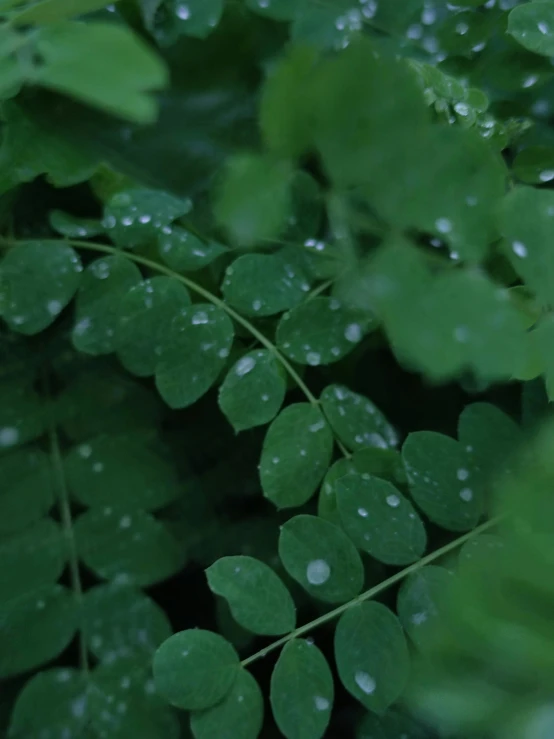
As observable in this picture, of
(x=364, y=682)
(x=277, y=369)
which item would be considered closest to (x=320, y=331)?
(x=277, y=369)

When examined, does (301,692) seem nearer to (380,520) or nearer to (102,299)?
(380,520)

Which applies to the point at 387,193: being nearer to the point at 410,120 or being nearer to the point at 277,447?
the point at 410,120

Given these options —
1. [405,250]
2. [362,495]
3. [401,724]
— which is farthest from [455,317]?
[401,724]

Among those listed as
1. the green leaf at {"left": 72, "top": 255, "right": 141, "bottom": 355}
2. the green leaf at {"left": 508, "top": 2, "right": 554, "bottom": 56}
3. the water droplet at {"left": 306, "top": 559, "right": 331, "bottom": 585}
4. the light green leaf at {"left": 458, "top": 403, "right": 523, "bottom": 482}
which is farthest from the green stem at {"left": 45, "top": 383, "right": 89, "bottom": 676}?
the green leaf at {"left": 508, "top": 2, "right": 554, "bottom": 56}

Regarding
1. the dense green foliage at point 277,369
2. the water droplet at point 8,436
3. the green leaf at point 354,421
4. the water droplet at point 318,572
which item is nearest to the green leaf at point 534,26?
the dense green foliage at point 277,369

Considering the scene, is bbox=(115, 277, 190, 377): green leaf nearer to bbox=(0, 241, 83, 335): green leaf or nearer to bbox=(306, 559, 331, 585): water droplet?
bbox=(0, 241, 83, 335): green leaf

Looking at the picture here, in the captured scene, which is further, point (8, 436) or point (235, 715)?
point (8, 436)

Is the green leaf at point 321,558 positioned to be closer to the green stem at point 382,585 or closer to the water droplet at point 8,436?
the green stem at point 382,585
